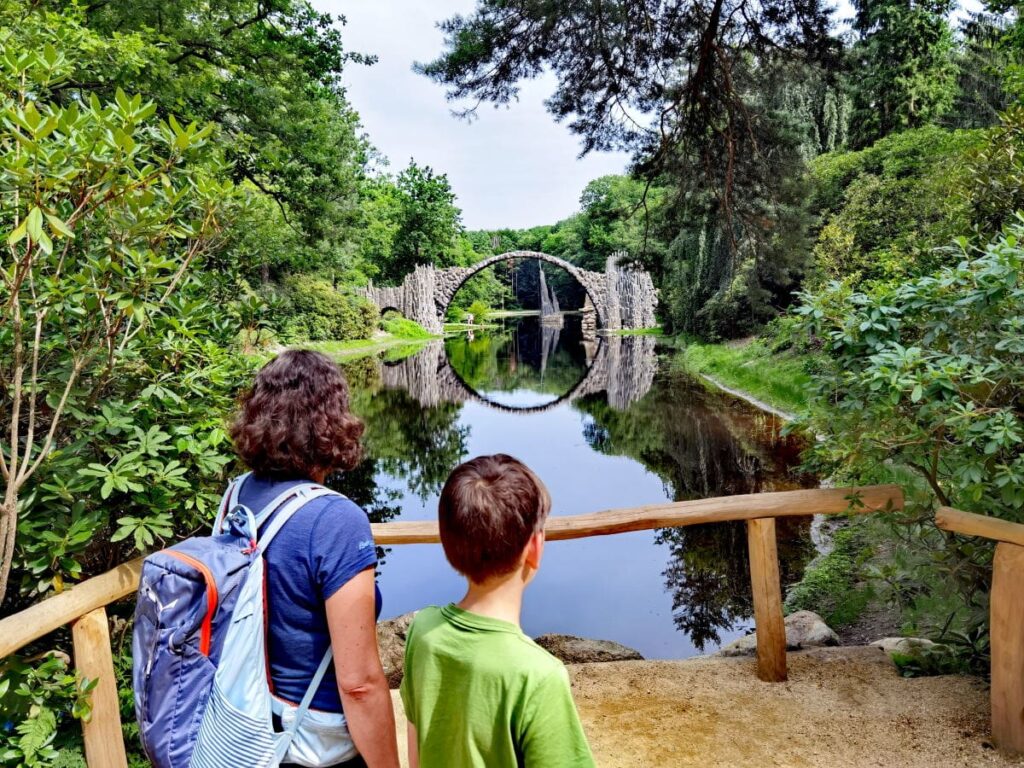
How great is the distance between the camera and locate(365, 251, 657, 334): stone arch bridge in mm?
34906

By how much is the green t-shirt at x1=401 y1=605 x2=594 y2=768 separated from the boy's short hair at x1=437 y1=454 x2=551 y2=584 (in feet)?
0.32

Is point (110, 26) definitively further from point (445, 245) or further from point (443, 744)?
point (445, 245)

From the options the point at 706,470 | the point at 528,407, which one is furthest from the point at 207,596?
the point at 528,407

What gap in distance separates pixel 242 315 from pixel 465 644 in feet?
6.43

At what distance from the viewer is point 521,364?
25.1m

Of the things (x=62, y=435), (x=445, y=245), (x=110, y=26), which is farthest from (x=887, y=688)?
(x=445, y=245)

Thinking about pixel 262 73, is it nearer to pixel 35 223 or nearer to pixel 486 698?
pixel 35 223

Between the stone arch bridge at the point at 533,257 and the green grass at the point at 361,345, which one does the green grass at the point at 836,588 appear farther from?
the stone arch bridge at the point at 533,257

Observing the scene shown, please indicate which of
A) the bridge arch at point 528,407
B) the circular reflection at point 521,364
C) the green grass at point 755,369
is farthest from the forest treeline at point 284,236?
the circular reflection at point 521,364

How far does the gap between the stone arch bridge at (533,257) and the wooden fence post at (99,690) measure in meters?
31.3

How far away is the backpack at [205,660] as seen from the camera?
1.18 m

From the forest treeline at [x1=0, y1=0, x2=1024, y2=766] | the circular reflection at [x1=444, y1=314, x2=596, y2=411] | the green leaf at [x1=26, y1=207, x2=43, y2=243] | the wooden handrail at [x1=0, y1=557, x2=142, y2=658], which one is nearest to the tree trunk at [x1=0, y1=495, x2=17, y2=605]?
the forest treeline at [x1=0, y1=0, x2=1024, y2=766]

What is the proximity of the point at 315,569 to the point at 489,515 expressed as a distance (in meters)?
0.33

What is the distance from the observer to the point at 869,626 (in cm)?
477
